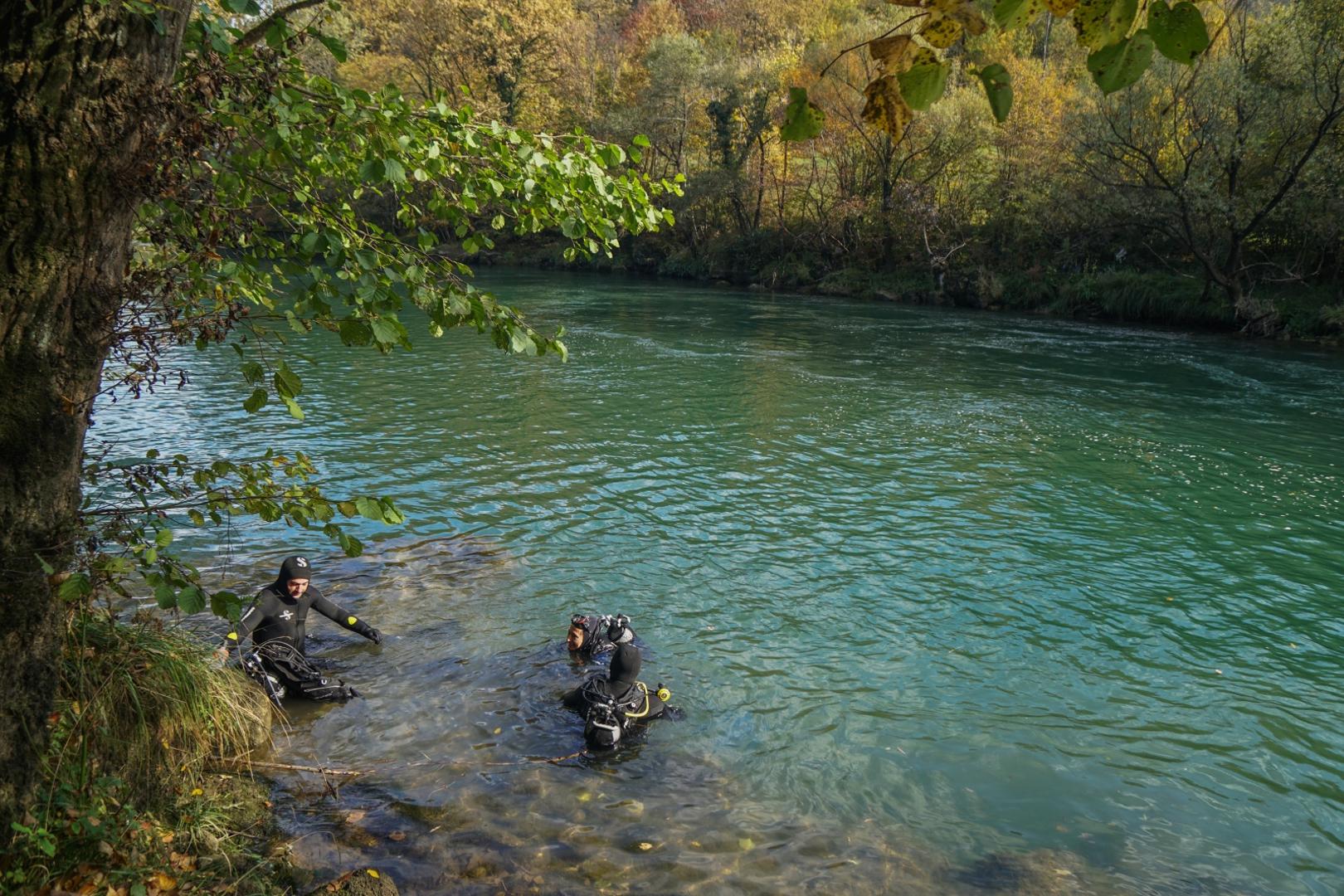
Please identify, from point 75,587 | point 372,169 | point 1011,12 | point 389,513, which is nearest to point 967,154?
point 372,169

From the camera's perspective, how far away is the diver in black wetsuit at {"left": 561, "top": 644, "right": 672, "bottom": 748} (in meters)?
7.69

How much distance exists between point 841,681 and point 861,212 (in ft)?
145

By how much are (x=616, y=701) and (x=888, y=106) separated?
20.5ft

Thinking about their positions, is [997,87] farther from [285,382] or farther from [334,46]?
[334,46]

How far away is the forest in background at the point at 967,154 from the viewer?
3172 centimetres

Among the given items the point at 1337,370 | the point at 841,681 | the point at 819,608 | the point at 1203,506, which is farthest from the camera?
the point at 1337,370

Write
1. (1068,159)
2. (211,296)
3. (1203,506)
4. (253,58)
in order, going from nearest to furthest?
(253,58) → (211,296) → (1203,506) → (1068,159)

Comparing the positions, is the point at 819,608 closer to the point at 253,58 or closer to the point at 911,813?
the point at 911,813

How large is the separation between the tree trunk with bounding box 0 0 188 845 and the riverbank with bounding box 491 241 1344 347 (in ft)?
118

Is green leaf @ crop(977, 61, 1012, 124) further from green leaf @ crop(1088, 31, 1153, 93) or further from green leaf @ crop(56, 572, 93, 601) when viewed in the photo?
green leaf @ crop(56, 572, 93, 601)

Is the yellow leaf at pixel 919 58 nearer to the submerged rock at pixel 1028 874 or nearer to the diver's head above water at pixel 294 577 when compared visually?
the submerged rock at pixel 1028 874

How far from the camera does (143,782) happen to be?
5.61 m

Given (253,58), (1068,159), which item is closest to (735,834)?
(253,58)

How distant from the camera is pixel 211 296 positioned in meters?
5.56
